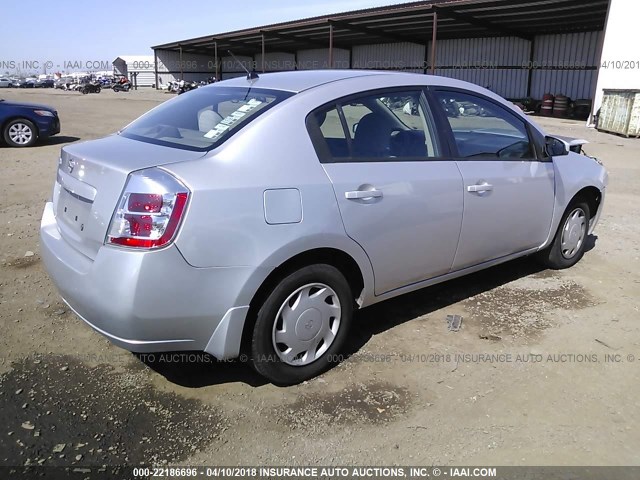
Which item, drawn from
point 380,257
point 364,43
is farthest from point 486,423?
point 364,43

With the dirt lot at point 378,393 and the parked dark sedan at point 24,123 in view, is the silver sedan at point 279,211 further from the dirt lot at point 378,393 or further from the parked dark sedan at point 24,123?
the parked dark sedan at point 24,123

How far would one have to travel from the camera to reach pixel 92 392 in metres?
3.01

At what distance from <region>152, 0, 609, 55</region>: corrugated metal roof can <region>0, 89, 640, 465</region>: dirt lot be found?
21339 mm

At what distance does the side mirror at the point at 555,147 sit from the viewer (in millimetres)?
4383

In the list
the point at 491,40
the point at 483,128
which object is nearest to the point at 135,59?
the point at 491,40

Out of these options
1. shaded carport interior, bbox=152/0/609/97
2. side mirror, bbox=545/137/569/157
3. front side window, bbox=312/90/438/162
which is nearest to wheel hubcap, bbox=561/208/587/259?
side mirror, bbox=545/137/569/157

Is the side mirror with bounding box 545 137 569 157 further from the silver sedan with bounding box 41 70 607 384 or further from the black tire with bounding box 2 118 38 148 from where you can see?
the black tire with bounding box 2 118 38 148

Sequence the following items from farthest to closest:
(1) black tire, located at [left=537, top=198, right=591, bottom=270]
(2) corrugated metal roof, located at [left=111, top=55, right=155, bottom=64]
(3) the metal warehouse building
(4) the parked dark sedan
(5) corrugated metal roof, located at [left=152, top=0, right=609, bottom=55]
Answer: (2) corrugated metal roof, located at [left=111, top=55, right=155, bottom=64]
(5) corrugated metal roof, located at [left=152, top=0, right=609, bottom=55]
(3) the metal warehouse building
(4) the parked dark sedan
(1) black tire, located at [left=537, top=198, right=591, bottom=270]

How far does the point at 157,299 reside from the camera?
99.0 inches

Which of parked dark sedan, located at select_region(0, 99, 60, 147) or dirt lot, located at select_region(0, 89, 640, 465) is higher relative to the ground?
parked dark sedan, located at select_region(0, 99, 60, 147)

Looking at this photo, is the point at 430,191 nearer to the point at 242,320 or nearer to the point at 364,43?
the point at 242,320

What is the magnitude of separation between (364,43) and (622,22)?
23364mm

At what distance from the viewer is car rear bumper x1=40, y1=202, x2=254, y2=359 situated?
2.49 metres

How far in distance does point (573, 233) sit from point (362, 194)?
2.75 metres
